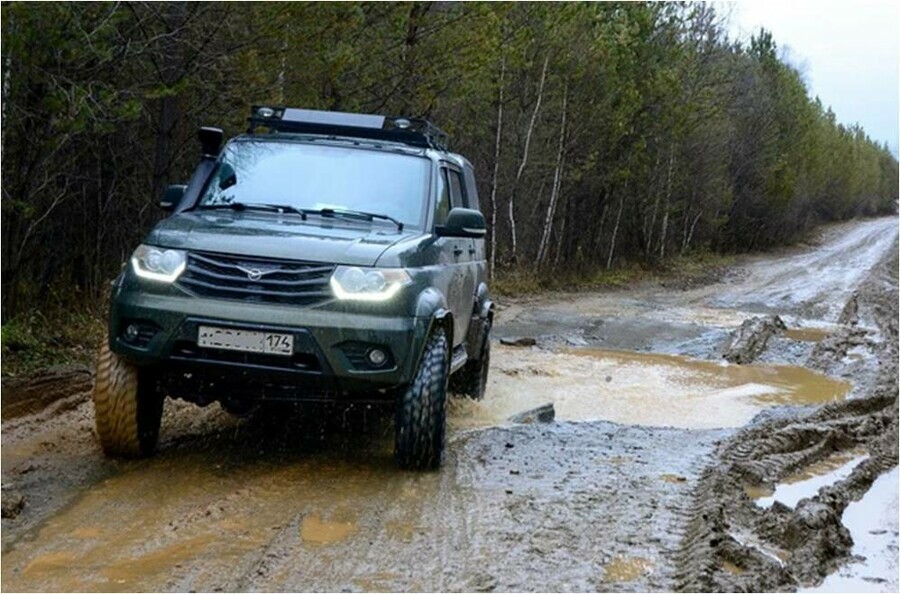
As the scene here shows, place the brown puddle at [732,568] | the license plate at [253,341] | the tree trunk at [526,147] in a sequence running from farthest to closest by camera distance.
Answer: the tree trunk at [526,147] < the license plate at [253,341] < the brown puddle at [732,568]

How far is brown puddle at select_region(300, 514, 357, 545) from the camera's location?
4652mm

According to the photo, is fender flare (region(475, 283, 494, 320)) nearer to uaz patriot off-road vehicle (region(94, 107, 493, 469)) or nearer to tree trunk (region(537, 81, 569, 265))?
uaz patriot off-road vehicle (region(94, 107, 493, 469))

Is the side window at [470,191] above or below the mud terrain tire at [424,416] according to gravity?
above

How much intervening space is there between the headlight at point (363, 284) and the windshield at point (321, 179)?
0.99m

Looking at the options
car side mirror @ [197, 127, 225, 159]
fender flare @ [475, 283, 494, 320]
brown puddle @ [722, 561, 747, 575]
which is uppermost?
car side mirror @ [197, 127, 225, 159]

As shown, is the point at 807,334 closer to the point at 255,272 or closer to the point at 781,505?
the point at 781,505

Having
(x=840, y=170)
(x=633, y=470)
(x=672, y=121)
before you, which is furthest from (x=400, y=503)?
(x=840, y=170)

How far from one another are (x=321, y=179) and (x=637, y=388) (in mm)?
4795

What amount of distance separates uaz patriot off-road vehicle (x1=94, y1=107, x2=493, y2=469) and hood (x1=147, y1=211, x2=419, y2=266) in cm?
1

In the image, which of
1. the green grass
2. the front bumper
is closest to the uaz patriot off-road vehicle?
the front bumper

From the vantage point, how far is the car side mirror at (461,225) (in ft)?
21.5

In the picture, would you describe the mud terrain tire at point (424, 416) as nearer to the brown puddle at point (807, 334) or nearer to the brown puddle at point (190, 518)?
the brown puddle at point (190, 518)

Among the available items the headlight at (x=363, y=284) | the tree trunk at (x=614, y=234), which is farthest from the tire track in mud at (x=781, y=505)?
the tree trunk at (x=614, y=234)

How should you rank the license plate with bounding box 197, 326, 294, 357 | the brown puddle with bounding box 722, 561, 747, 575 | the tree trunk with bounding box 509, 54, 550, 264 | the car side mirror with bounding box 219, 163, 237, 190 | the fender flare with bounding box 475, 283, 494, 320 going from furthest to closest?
1. the tree trunk with bounding box 509, 54, 550, 264
2. the fender flare with bounding box 475, 283, 494, 320
3. the car side mirror with bounding box 219, 163, 237, 190
4. the license plate with bounding box 197, 326, 294, 357
5. the brown puddle with bounding box 722, 561, 747, 575
